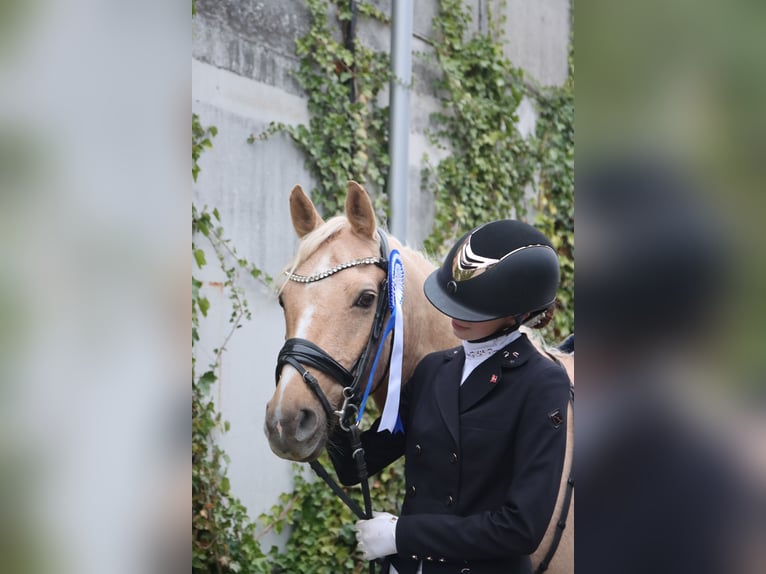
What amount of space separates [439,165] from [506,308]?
12.1 feet

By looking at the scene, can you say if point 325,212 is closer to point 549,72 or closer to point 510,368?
point 510,368

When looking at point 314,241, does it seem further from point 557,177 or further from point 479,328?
point 557,177

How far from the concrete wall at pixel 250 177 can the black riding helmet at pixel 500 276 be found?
2167mm

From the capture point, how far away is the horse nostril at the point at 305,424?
2094 millimetres

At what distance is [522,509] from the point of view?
168cm

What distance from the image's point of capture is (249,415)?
4.05m

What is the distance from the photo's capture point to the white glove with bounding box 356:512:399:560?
6.36 feet

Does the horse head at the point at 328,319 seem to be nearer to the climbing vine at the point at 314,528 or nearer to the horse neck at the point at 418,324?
the horse neck at the point at 418,324

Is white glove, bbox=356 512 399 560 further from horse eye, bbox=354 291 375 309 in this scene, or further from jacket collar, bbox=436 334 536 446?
horse eye, bbox=354 291 375 309

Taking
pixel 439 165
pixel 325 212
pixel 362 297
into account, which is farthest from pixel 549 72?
pixel 362 297

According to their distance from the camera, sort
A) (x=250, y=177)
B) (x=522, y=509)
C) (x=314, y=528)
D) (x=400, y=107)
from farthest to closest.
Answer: (x=400, y=107), (x=314, y=528), (x=250, y=177), (x=522, y=509)

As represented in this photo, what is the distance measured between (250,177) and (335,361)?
2.16 metres

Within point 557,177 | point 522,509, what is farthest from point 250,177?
point 557,177

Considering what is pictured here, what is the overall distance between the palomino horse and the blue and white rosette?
0.12 ft
